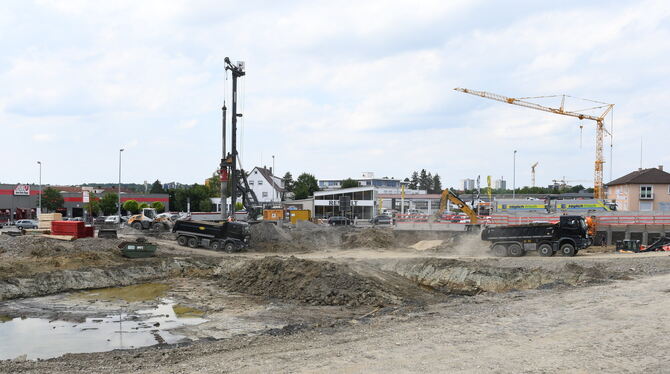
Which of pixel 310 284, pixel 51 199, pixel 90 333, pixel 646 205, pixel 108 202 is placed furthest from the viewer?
pixel 108 202

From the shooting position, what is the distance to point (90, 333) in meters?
13.8

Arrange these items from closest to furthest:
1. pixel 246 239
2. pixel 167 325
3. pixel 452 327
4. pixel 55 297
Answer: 1. pixel 452 327
2. pixel 167 325
3. pixel 55 297
4. pixel 246 239

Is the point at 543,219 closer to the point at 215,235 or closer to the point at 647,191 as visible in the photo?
the point at 647,191

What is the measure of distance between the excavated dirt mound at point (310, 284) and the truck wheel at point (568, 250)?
1223 centimetres

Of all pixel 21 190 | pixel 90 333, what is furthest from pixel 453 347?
pixel 21 190

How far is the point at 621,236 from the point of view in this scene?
33312mm

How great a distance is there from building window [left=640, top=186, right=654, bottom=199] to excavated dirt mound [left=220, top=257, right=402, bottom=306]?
127ft

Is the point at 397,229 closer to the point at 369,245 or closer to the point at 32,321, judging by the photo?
the point at 369,245

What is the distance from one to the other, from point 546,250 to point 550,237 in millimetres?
674

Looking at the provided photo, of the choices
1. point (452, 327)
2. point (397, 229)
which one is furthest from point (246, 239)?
point (452, 327)

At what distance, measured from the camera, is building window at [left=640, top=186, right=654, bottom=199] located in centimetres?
4709

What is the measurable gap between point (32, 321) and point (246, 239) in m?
16.3

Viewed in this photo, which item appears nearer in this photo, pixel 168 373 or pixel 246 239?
pixel 168 373

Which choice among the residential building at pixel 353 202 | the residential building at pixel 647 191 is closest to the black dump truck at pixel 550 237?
the residential building at pixel 647 191
